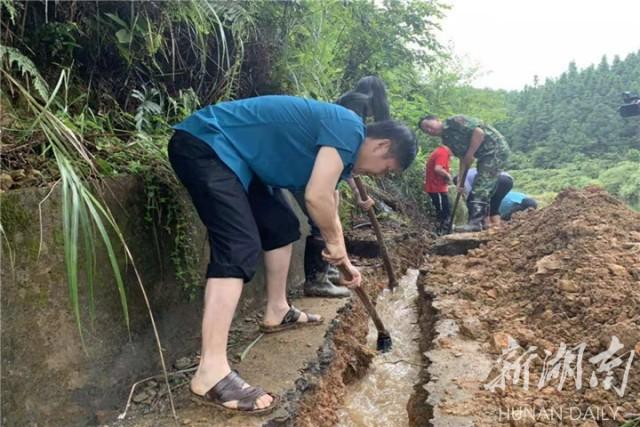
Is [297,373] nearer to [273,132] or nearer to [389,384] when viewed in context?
[389,384]

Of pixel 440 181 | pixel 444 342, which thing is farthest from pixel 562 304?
pixel 440 181

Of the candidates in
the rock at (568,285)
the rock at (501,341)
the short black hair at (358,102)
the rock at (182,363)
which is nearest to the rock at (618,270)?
the rock at (568,285)

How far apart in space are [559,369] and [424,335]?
44.7 inches

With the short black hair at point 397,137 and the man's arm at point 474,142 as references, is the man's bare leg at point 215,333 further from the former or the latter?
the man's arm at point 474,142

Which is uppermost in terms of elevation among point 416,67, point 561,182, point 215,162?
point 416,67

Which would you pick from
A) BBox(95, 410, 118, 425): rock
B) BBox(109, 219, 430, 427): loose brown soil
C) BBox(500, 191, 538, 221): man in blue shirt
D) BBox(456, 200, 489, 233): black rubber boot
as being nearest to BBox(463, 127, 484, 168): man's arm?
BBox(456, 200, 489, 233): black rubber boot

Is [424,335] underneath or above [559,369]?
underneath

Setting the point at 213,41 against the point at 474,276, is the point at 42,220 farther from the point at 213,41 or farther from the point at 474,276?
the point at 474,276

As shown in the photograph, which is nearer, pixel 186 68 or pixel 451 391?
pixel 451 391

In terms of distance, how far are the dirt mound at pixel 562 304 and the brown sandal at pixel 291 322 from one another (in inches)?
33.7

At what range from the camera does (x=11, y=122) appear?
200 cm

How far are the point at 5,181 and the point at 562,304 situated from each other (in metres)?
2.70

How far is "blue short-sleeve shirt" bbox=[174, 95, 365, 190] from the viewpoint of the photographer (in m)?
2.02

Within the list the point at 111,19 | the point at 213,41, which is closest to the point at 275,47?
the point at 213,41
